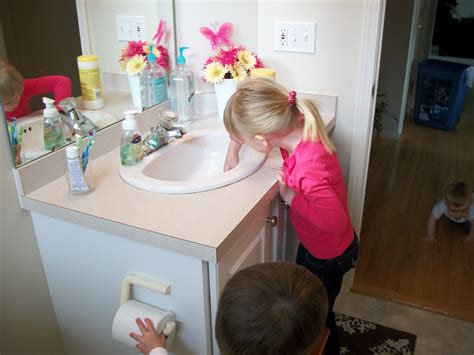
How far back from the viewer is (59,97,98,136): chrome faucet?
1.38m

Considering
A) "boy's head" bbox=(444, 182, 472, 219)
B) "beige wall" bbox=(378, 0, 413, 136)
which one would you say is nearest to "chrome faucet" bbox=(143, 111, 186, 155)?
"boy's head" bbox=(444, 182, 472, 219)

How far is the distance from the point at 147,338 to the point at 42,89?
2.35 feet

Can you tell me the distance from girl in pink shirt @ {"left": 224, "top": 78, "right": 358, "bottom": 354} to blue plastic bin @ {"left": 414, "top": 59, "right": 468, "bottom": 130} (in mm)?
3223

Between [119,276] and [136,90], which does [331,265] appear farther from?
[136,90]

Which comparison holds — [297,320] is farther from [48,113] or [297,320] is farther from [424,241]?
[424,241]

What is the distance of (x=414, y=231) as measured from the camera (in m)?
2.66

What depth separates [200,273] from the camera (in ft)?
3.54

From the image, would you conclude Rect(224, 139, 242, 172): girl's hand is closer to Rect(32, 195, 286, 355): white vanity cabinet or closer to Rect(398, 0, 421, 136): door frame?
Rect(32, 195, 286, 355): white vanity cabinet

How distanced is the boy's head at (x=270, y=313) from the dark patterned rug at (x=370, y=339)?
1.06 m

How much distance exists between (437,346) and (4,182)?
5.33 feet

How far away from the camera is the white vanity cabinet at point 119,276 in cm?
112

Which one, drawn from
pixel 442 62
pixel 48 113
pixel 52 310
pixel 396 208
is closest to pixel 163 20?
pixel 48 113

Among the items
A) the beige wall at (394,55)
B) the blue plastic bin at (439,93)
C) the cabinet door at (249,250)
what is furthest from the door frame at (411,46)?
the cabinet door at (249,250)

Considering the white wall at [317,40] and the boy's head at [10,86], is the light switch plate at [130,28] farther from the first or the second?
the boy's head at [10,86]
